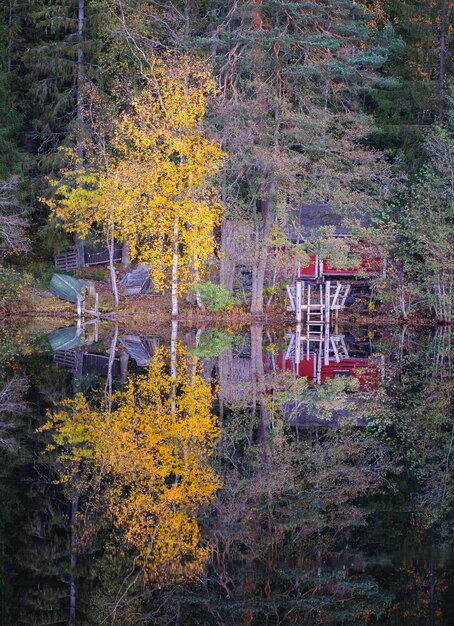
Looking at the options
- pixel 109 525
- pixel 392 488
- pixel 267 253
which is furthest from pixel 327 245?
pixel 109 525

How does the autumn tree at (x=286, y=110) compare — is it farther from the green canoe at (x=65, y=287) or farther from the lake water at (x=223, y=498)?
the lake water at (x=223, y=498)

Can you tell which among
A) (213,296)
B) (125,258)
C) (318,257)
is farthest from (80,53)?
(318,257)

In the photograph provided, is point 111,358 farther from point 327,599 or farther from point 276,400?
point 327,599

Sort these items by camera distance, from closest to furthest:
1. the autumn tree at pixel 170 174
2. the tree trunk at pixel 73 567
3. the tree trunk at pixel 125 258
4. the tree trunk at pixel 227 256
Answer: the tree trunk at pixel 73 567
the autumn tree at pixel 170 174
the tree trunk at pixel 227 256
the tree trunk at pixel 125 258

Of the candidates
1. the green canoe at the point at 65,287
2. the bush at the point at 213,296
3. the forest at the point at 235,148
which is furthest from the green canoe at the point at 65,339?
the bush at the point at 213,296

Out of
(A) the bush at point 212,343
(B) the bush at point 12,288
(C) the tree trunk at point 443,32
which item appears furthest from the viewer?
(C) the tree trunk at point 443,32

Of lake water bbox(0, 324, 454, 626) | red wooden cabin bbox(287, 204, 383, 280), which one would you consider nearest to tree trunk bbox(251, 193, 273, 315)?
red wooden cabin bbox(287, 204, 383, 280)
